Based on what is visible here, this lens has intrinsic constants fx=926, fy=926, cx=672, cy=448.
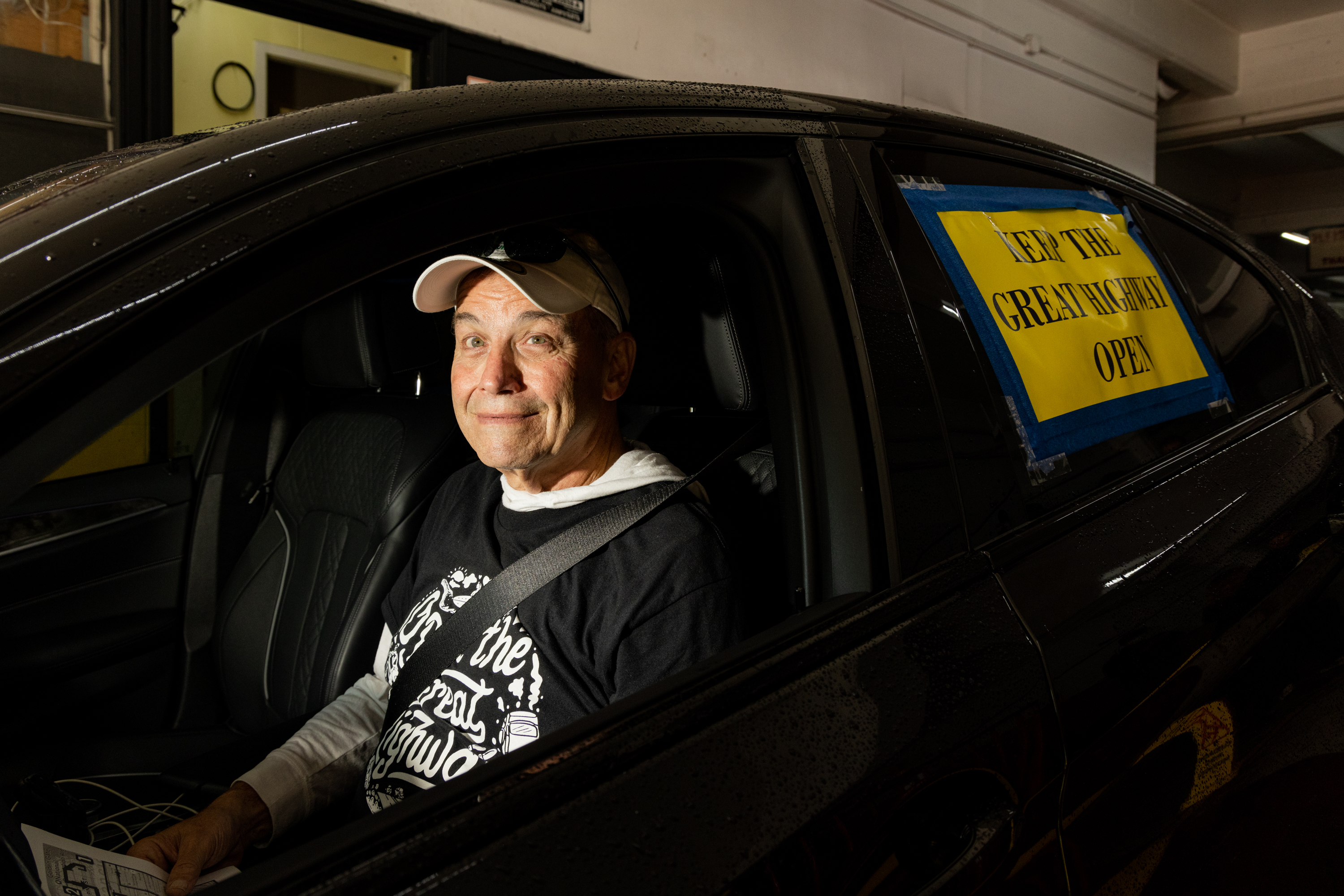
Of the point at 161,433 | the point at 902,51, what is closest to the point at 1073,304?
the point at 161,433

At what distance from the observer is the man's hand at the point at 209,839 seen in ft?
3.48

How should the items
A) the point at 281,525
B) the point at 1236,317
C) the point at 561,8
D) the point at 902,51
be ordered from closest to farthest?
1. the point at 1236,317
2. the point at 281,525
3. the point at 561,8
4. the point at 902,51

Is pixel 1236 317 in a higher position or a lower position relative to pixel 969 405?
higher

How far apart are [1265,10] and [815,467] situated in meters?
9.45

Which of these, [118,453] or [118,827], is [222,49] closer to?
[118,453]

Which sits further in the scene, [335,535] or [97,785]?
[335,535]

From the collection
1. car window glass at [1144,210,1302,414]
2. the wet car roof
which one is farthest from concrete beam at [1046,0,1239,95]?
the wet car roof

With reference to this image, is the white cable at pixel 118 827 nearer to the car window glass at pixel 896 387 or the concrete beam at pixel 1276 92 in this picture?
the car window glass at pixel 896 387

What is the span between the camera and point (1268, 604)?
1.17m

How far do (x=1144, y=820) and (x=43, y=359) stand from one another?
110 centimetres

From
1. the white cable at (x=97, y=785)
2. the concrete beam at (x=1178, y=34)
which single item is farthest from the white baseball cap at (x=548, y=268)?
the concrete beam at (x=1178, y=34)

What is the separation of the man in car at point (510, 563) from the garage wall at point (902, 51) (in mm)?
2792

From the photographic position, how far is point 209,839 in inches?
44.0

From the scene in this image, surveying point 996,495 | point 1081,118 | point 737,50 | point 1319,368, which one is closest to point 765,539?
point 996,495
